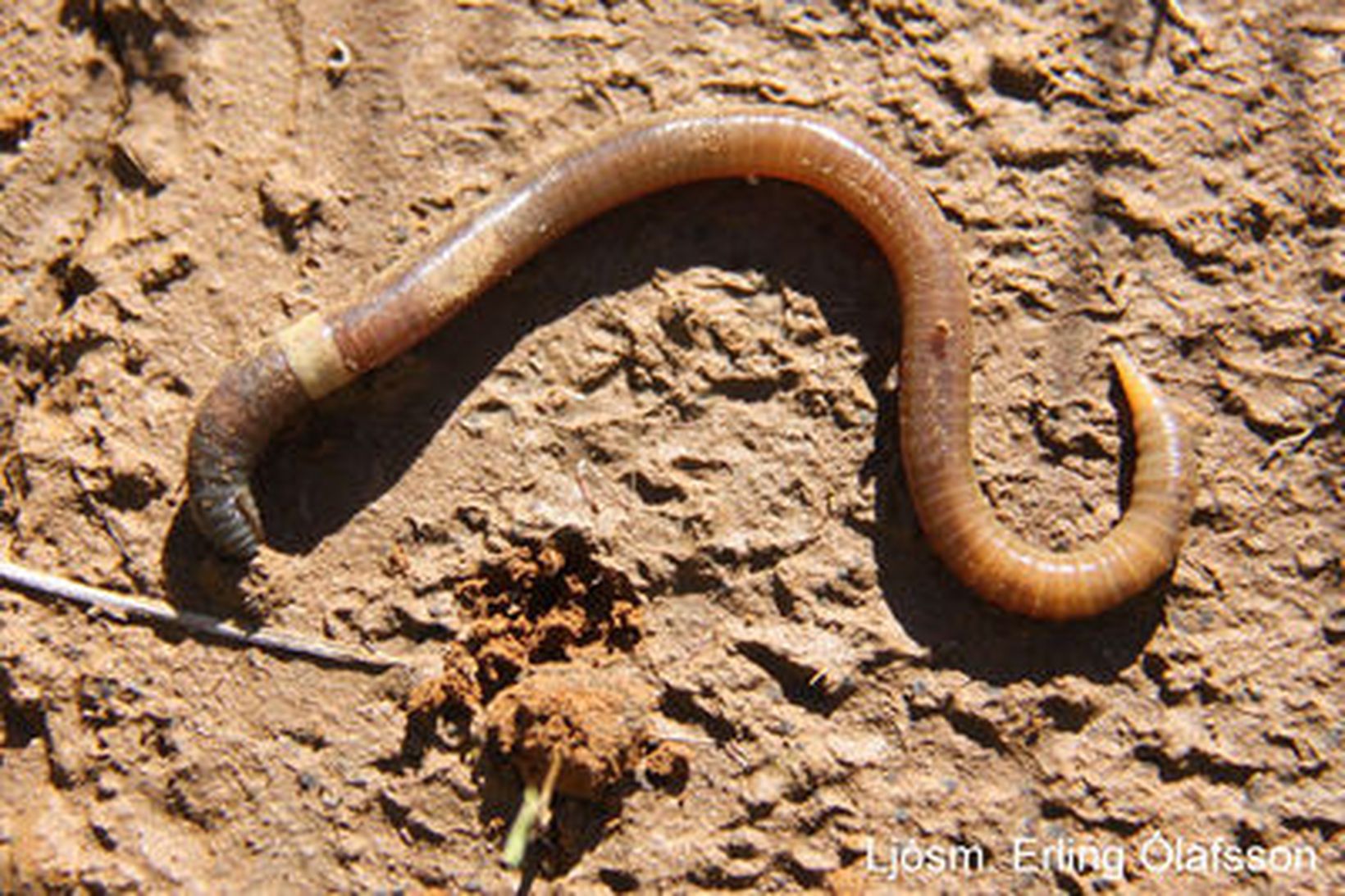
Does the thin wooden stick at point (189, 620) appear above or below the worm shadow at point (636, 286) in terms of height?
below

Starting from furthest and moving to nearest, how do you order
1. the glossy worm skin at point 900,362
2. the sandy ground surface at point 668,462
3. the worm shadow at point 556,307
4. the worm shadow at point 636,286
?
the worm shadow at point 556,307 → the worm shadow at point 636,286 → the glossy worm skin at point 900,362 → the sandy ground surface at point 668,462

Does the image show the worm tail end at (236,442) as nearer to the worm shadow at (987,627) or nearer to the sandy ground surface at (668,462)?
the sandy ground surface at (668,462)

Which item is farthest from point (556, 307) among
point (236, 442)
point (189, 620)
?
point (189, 620)

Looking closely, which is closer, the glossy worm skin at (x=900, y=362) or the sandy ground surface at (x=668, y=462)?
the sandy ground surface at (x=668, y=462)

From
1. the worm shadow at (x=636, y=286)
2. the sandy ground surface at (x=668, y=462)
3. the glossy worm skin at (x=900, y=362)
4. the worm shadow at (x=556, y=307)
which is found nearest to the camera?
the sandy ground surface at (x=668, y=462)

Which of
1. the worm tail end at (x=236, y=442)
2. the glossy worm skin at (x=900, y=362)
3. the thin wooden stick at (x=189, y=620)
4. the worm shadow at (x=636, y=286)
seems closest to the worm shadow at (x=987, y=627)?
the worm shadow at (x=636, y=286)

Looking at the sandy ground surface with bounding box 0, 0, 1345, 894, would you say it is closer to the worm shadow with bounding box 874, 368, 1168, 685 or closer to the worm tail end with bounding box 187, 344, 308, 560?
the worm shadow with bounding box 874, 368, 1168, 685

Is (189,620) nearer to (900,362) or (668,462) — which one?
(668,462)

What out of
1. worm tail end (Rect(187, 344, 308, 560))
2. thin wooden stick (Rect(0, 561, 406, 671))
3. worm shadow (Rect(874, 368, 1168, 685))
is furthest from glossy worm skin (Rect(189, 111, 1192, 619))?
thin wooden stick (Rect(0, 561, 406, 671))
